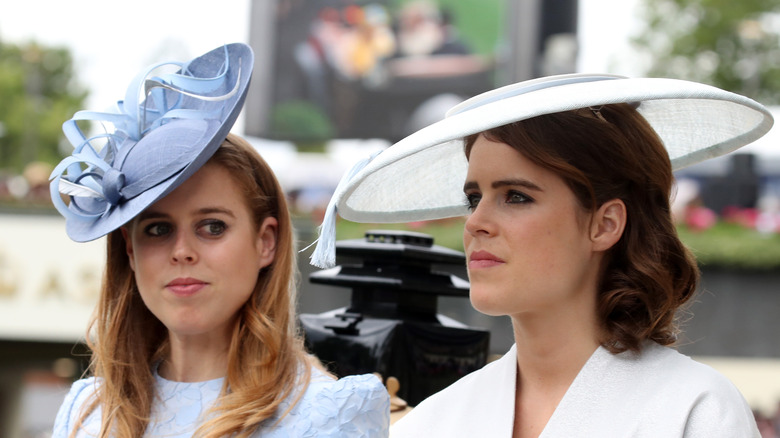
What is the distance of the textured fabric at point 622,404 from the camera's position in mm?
1835

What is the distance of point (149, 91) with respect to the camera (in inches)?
97.3

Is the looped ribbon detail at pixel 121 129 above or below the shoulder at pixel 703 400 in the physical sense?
above

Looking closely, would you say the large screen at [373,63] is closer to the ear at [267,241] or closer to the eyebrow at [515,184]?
the ear at [267,241]

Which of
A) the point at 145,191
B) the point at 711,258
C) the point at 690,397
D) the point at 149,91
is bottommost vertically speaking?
the point at 711,258

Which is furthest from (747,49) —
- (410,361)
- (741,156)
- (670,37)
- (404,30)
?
(410,361)

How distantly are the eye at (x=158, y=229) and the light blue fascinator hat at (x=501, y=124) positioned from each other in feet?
1.49

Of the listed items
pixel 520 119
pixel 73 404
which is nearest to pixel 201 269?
pixel 73 404

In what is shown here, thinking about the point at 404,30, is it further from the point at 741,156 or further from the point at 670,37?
the point at 670,37

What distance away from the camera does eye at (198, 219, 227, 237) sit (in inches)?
92.1

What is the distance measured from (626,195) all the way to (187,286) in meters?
1.08

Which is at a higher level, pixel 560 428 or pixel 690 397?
pixel 690 397

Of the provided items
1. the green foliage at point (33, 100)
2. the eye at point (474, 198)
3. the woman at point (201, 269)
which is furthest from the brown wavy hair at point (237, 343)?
the green foliage at point (33, 100)

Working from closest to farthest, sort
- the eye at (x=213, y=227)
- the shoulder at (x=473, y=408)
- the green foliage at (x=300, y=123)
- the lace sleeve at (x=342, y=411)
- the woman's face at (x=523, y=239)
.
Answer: the woman's face at (x=523, y=239)
the shoulder at (x=473, y=408)
the lace sleeve at (x=342, y=411)
the eye at (x=213, y=227)
the green foliage at (x=300, y=123)

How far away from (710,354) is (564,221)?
24.0 feet
